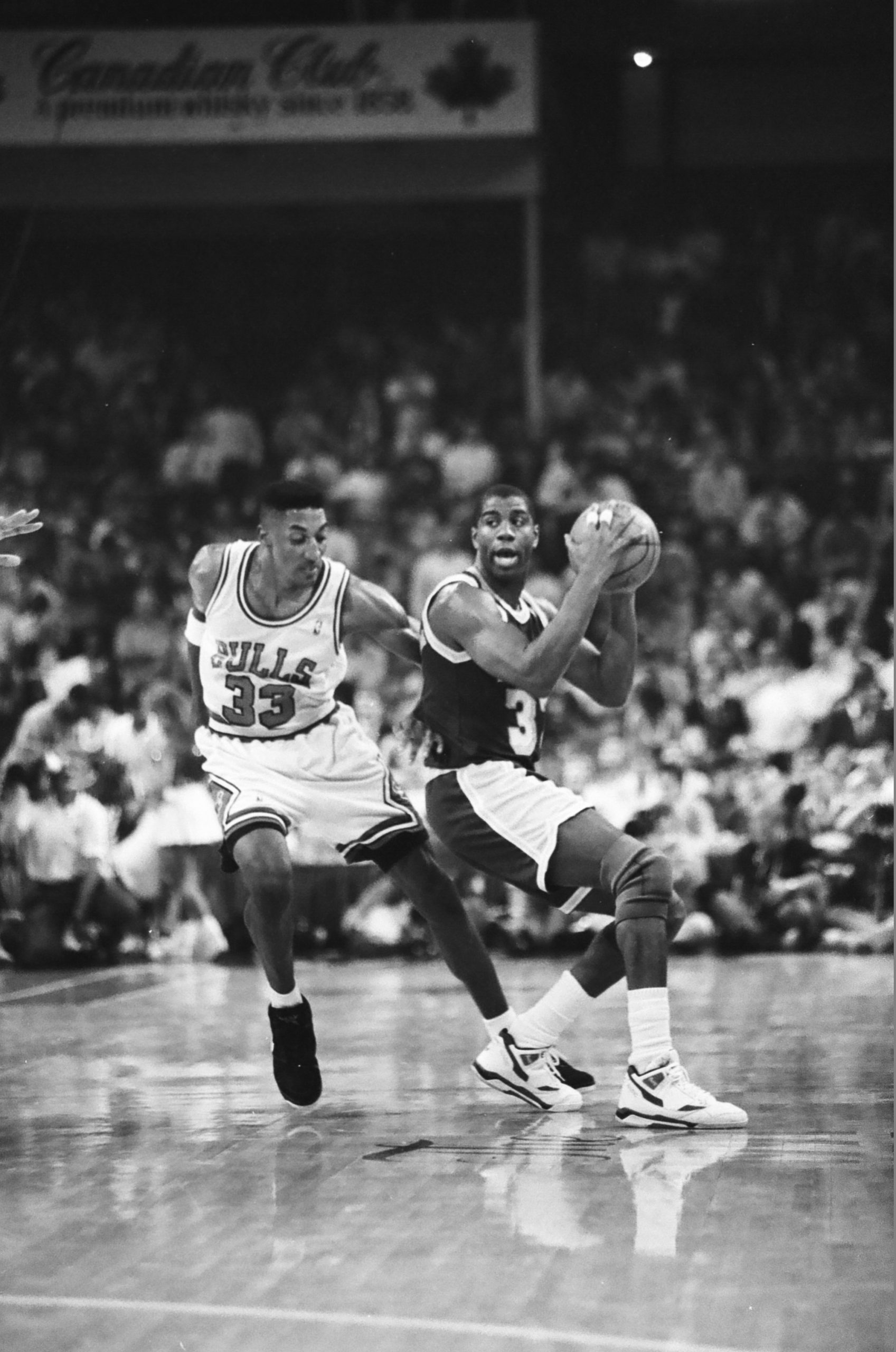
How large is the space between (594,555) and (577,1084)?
1.55 metres

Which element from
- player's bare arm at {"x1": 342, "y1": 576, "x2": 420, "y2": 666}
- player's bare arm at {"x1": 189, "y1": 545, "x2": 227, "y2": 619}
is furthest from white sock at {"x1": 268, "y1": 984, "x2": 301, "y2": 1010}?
player's bare arm at {"x1": 189, "y1": 545, "x2": 227, "y2": 619}

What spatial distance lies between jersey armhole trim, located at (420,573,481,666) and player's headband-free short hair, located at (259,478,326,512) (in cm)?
42

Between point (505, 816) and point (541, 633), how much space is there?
0.50m

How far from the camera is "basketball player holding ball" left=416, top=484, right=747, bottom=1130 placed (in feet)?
16.1

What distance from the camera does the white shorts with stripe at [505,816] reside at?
5.12m

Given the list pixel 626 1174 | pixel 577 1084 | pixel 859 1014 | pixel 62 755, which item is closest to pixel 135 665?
pixel 62 755

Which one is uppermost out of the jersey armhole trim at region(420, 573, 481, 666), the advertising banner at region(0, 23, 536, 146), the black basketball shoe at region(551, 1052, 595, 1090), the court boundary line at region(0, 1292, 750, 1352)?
the advertising banner at region(0, 23, 536, 146)

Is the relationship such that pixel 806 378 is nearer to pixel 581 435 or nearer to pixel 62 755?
pixel 581 435

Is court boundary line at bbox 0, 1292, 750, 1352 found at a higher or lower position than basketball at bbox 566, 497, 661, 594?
lower

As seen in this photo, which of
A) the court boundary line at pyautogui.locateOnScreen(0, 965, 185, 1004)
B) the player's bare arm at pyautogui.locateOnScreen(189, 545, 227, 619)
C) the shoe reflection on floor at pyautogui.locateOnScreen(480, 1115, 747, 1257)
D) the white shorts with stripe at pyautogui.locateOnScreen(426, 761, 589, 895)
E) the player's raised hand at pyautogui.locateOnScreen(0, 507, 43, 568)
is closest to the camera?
the shoe reflection on floor at pyautogui.locateOnScreen(480, 1115, 747, 1257)

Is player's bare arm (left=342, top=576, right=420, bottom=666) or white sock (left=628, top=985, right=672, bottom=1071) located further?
player's bare arm (left=342, top=576, right=420, bottom=666)

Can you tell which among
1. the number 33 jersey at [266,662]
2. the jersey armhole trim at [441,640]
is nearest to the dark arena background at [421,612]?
the number 33 jersey at [266,662]

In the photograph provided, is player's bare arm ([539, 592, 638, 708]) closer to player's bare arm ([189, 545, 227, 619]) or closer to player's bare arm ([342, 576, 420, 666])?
player's bare arm ([342, 576, 420, 666])

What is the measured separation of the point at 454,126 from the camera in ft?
47.3
